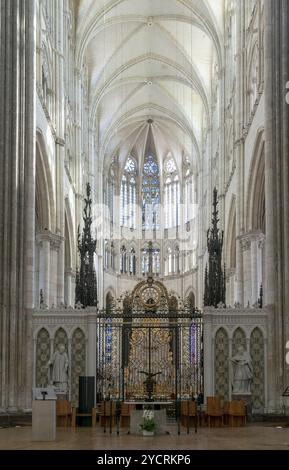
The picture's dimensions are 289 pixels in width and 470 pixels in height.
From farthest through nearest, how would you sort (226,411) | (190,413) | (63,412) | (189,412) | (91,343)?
(91,343) → (226,411) → (63,412) → (190,413) → (189,412)

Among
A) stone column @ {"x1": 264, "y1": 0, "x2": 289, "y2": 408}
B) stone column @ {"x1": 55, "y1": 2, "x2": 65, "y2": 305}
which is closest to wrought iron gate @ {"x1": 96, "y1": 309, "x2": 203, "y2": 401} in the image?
stone column @ {"x1": 264, "y1": 0, "x2": 289, "y2": 408}

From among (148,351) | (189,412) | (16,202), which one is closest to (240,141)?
(148,351)

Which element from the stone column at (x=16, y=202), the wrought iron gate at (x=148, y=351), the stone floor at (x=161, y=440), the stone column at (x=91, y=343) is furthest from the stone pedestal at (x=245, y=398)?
the stone column at (x=16, y=202)

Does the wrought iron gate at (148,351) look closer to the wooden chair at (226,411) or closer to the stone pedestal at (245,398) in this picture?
the stone pedestal at (245,398)

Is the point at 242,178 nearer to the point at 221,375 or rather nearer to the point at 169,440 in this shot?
the point at 221,375

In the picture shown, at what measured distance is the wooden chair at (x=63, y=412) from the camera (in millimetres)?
25047

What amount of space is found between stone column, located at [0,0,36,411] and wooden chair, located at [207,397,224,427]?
5812 millimetres

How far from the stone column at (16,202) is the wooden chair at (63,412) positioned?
2.11 metres

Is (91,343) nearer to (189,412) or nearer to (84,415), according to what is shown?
(84,415)

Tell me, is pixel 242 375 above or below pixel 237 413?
above

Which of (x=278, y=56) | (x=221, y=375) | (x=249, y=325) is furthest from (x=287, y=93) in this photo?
(x=221, y=375)

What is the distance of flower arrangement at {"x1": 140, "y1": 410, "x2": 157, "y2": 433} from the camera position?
20.7 metres

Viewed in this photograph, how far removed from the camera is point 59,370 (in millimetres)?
26922

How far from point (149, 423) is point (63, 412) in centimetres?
495
